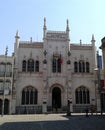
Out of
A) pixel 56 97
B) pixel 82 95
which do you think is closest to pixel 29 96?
pixel 56 97

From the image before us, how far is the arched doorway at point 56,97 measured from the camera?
150 feet

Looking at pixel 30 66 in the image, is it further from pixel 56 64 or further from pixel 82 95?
pixel 82 95

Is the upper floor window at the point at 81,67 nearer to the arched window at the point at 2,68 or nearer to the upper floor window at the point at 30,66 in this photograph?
the upper floor window at the point at 30,66

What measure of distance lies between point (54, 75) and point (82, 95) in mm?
7260

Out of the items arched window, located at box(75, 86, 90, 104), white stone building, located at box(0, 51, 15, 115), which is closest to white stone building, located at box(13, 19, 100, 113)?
arched window, located at box(75, 86, 90, 104)

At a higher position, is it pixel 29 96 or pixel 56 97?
pixel 29 96

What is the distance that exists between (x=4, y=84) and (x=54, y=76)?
10.4 meters

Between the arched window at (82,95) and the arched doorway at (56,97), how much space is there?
3.65 m

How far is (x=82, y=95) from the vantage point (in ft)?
152

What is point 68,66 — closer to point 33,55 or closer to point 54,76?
point 54,76

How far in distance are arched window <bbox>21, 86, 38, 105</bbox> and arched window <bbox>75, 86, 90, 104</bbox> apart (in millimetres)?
8648

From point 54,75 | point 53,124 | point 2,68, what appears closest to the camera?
point 53,124

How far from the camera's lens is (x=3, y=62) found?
44125mm

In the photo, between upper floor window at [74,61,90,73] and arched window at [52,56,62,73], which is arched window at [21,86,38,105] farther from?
upper floor window at [74,61,90,73]
